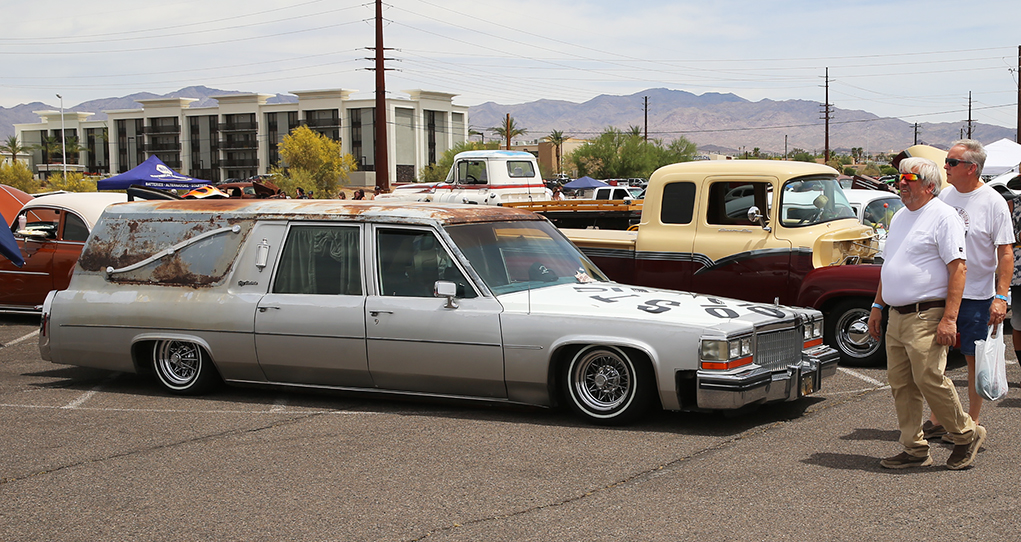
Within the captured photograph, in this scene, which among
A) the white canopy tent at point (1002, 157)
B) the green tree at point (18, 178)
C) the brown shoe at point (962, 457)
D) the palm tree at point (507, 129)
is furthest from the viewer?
the palm tree at point (507, 129)

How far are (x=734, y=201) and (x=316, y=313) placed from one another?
15.0 ft

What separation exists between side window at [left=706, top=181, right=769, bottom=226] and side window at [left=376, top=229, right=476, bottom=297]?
145 inches

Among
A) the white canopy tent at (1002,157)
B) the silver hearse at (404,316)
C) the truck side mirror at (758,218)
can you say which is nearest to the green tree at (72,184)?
the white canopy tent at (1002,157)

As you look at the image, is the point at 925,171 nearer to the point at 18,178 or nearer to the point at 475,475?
the point at 475,475

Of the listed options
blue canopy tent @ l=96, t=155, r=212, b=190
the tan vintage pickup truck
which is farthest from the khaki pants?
blue canopy tent @ l=96, t=155, r=212, b=190

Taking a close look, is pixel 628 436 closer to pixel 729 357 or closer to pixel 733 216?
pixel 729 357

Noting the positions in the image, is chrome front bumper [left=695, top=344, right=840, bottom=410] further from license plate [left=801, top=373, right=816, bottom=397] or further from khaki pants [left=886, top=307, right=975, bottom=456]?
khaki pants [left=886, top=307, right=975, bottom=456]

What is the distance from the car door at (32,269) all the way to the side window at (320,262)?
6.40 m

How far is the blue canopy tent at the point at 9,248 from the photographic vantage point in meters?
12.1

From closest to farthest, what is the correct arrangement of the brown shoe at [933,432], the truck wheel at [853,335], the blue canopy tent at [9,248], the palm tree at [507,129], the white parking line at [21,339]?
the brown shoe at [933,432]
the truck wheel at [853,335]
the white parking line at [21,339]
the blue canopy tent at [9,248]
the palm tree at [507,129]

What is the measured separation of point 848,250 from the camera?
32.8 feet

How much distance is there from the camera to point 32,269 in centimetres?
1309

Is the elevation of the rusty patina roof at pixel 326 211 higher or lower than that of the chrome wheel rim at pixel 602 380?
higher

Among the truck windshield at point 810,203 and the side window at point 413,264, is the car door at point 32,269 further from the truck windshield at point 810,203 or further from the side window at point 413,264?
the truck windshield at point 810,203
